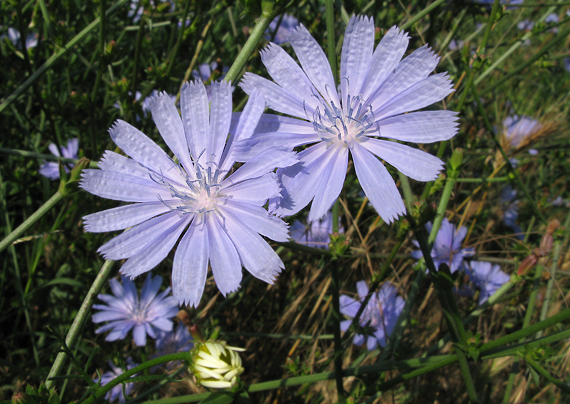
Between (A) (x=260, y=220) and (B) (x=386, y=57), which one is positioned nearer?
(A) (x=260, y=220)

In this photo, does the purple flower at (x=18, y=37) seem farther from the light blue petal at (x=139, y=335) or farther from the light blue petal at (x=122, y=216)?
the light blue petal at (x=122, y=216)

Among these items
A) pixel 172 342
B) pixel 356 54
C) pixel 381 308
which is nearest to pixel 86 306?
pixel 356 54

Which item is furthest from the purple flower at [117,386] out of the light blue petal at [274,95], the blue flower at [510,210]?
the blue flower at [510,210]

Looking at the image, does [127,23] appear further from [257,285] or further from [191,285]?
[191,285]

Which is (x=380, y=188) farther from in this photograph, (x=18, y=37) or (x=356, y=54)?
(x=18, y=37)

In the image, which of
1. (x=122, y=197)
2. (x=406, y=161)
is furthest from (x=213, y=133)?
(x=406, y=161)

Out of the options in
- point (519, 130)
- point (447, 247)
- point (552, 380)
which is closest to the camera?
point (552, 380)
